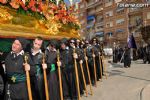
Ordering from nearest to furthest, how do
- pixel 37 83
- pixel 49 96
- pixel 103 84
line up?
pixel 37 83 < pixel 49 96 < pixel 103 84

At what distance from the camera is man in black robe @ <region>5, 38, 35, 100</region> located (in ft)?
19.4

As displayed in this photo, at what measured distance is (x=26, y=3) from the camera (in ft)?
26.2

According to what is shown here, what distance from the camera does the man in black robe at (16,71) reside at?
5.92 m

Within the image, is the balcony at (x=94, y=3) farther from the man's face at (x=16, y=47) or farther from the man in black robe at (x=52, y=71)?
the man's face at (x=16, y=47)

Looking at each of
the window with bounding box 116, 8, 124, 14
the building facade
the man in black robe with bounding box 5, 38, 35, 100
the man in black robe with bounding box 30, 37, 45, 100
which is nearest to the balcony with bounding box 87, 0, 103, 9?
the building facade

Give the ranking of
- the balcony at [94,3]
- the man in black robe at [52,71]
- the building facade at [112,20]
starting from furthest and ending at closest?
the balcony at [94,3] < the building facade at [112,20] < the man in black robe at [52,71]

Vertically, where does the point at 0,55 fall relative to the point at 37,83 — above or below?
above

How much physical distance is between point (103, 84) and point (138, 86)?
1.50 meters

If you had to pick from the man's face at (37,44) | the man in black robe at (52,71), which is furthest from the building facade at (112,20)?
the man's face at (37,44)

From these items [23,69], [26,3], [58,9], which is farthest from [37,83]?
[58,9]

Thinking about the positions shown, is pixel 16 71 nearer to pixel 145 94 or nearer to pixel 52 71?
pixel 52 71

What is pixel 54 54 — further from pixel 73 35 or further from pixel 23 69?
pixel 73 35

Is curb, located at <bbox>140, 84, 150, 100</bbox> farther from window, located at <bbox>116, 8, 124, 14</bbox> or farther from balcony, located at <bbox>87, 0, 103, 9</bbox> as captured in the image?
balcony, located at <bbox>87, 0, 103, 9</bbox>

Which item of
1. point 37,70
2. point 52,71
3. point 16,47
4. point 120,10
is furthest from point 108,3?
point 16,47
